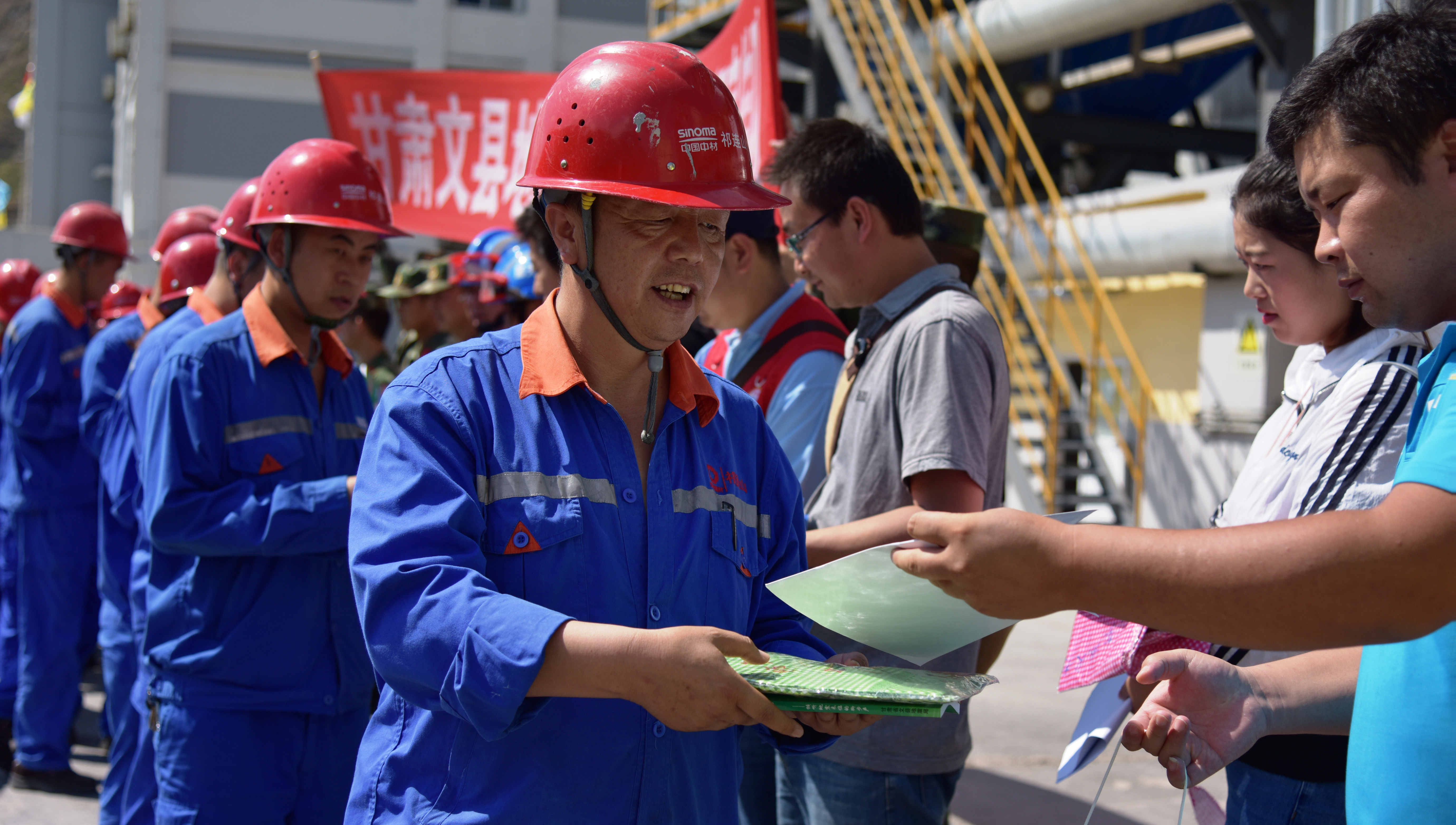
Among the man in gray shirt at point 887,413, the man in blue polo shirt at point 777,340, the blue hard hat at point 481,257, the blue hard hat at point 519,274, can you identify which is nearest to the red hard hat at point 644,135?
the man in gray shirt at point 887,413

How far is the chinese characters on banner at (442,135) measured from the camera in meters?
8.05

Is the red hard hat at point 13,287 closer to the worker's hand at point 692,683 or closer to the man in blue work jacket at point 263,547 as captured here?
the man in blue work jacket at point 263,547

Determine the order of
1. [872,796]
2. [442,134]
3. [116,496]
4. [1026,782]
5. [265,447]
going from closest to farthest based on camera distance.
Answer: [872,796] → [265,447] → [116,496] → [1026,782] → [442,134]

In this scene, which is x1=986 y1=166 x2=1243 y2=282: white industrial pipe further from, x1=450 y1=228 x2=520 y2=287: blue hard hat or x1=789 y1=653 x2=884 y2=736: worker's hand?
x1=789 y1=653 x2=884 y2=736: worker's hand

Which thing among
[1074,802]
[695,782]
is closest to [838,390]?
[695,782]

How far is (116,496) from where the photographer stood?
4.20 meters

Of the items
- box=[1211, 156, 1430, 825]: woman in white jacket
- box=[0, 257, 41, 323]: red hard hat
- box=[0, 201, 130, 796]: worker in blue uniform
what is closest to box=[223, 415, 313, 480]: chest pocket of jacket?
box=[1211, 156, 1430, 825]: woman in white jacket

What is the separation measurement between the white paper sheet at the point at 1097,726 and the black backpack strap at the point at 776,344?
1550mm

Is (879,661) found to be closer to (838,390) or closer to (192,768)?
(838,390)

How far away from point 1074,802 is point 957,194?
753 centimetres

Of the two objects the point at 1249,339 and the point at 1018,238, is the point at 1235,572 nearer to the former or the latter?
the point at 1249,339

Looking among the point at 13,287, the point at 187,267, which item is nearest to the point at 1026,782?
the point at 187,267

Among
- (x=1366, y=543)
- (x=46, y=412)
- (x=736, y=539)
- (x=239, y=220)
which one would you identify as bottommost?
(x=46, y=412)

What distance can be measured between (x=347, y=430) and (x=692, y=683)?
2242 mm
